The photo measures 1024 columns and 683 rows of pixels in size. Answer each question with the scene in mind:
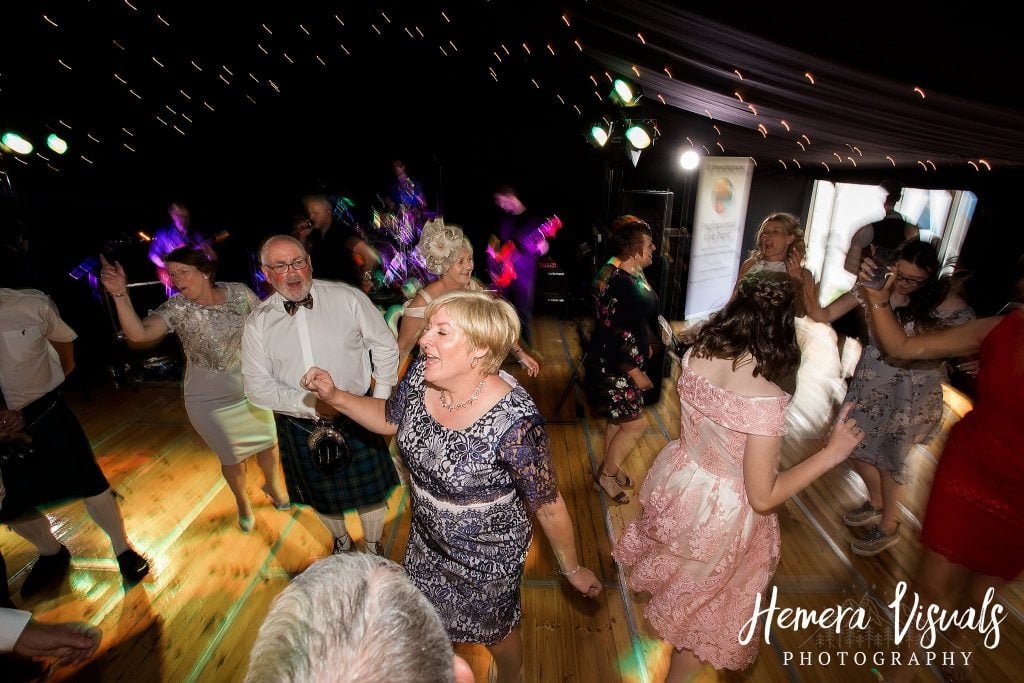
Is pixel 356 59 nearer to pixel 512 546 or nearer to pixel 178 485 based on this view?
pixel 178 485

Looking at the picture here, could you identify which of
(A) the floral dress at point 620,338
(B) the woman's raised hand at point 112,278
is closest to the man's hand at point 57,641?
(B) the woman's raised hand at point 112,278

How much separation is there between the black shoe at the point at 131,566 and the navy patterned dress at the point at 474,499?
6.09 feet

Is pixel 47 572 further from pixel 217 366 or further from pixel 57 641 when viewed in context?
pixel 57 641

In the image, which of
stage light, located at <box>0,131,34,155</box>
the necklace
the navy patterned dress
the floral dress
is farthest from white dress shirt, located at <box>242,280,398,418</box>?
stage light, located at <box>0,131,34,155</box>

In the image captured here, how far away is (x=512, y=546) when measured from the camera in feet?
4.98

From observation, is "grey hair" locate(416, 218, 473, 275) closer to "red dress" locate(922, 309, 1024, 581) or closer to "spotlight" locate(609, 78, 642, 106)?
"red dress" locate(922, 309, 1024, 581)

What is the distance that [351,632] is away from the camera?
0.64 metres

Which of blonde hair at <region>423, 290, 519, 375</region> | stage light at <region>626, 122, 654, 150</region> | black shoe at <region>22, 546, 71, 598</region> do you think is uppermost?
stage light at <region>626, 122, 654, 150</region>

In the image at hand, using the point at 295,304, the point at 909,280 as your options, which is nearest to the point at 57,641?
the point at 295,304

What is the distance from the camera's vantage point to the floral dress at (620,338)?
9.17 feet

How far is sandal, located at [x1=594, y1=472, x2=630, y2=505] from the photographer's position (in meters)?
3.05

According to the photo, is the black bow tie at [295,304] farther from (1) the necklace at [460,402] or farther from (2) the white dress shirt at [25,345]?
(2) the white dress shirt at [25,345]

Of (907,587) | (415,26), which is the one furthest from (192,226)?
(907,587)

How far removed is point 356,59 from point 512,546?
6.21 m
